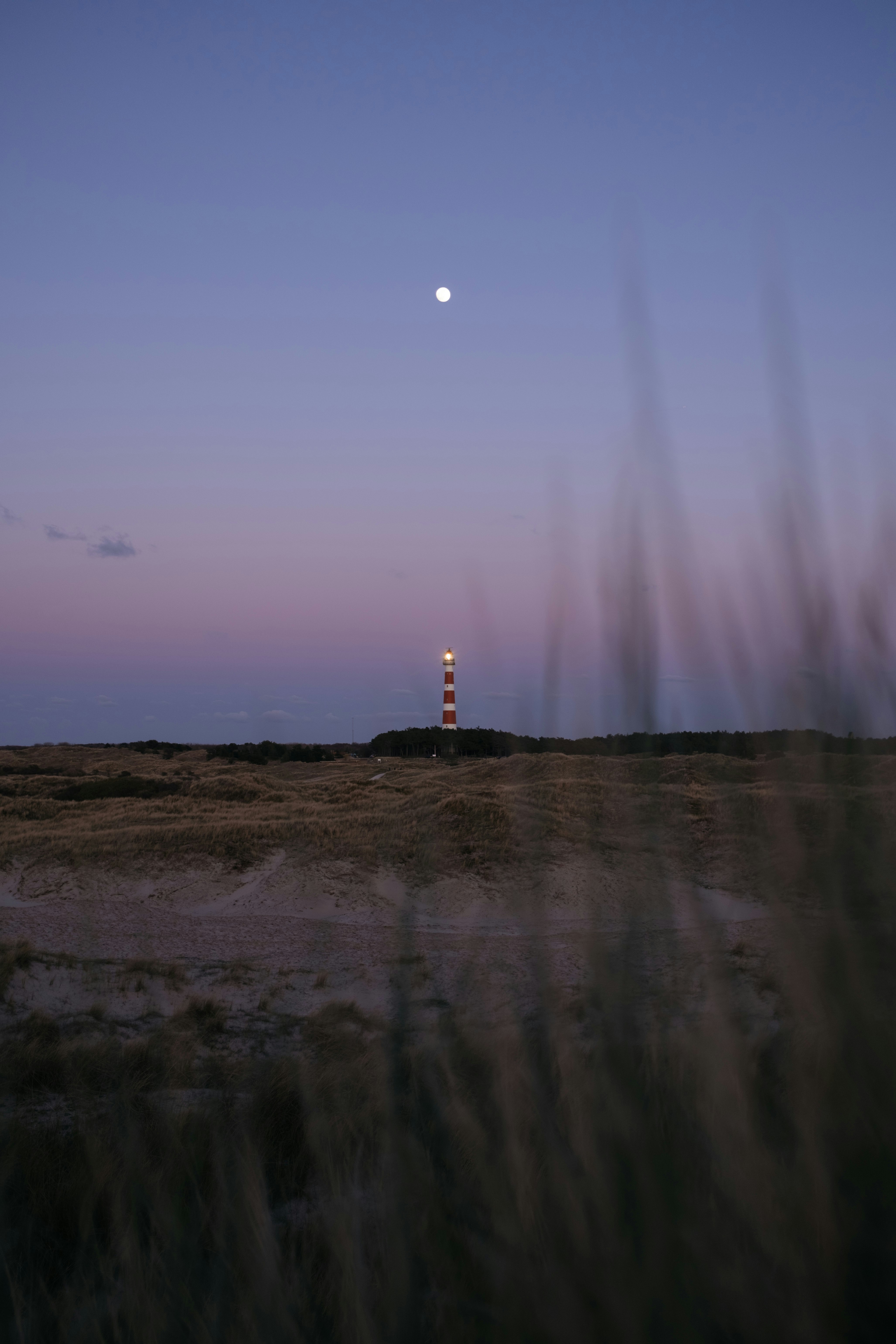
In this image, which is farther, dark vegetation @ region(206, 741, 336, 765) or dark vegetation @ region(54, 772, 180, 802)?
dark vegetation @ region(206, 741, 336, 765)

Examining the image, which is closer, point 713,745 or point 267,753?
point 713,745

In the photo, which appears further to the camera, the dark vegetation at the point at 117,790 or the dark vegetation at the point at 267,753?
the dark vegetation at the point at 267,753

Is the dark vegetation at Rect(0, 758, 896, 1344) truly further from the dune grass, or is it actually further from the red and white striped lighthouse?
the red and white striped lighthouse

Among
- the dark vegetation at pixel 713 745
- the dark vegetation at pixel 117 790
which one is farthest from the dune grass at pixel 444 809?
the dark vegetation at pixel 117 790

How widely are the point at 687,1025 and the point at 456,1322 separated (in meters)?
1.19

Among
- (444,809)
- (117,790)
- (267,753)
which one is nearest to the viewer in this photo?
(444,809)

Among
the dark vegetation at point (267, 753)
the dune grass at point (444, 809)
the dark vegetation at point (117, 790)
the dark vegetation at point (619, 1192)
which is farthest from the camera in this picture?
the dark vegetation at point (267, 753)

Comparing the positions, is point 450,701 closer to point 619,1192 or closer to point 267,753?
point 267,753

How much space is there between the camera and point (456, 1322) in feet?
3.98

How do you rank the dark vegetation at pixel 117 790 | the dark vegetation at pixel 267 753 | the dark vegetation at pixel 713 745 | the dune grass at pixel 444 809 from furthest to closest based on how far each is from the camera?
1. the dark vegetation at pixel 267 753
2. the dark vegetation at pixel 117 790
3. the dune grass at pixel 444 809
4. the dark vegetation at pixel 713 745

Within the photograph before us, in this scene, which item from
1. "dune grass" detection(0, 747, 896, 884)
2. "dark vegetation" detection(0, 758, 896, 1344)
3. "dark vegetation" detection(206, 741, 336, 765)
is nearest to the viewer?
"dark vegetation" detection(0, 758, 896, 1344)

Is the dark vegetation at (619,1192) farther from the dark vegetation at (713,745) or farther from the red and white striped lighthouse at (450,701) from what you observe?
the red and white striped lighthouse at (450,701)

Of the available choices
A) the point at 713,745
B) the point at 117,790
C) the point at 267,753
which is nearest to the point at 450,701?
the point at 267,753

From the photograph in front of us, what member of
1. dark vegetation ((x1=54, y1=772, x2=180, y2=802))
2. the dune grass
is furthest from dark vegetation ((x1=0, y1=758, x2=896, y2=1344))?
dark vegetation ((x1=54, y1=772, x2=180, y2=802))
